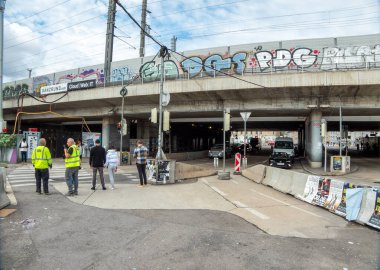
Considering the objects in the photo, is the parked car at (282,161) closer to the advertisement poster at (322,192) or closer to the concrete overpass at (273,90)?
the concrete overpass at (273,90)

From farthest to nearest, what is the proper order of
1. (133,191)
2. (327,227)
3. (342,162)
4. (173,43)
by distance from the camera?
(173,43), (342,162), (133,191), (327,227)

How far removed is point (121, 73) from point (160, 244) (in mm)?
31845

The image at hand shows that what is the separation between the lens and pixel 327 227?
277 inches

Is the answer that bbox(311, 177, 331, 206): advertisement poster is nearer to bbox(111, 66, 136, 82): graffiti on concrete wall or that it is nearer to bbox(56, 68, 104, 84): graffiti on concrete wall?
bbox(111, 66, 136, 82): graffiti on concrete wall

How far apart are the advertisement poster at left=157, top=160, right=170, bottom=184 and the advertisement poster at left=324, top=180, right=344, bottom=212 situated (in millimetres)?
6315

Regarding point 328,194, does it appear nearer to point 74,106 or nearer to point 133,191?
point 133,191

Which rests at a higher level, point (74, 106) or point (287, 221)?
point (74, 106)

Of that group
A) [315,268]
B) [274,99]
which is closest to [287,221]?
[315,268]

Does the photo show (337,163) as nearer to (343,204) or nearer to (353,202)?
(343,204)

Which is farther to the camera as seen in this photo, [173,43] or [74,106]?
[173,43]

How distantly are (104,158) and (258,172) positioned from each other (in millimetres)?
7353

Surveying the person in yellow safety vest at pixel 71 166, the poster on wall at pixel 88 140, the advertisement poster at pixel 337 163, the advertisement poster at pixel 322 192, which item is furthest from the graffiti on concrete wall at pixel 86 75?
the advertisement poster at pixel 322 192

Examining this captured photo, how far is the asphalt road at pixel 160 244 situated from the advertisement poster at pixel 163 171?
5155mm

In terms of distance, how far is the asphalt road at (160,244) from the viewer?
15.4ft
